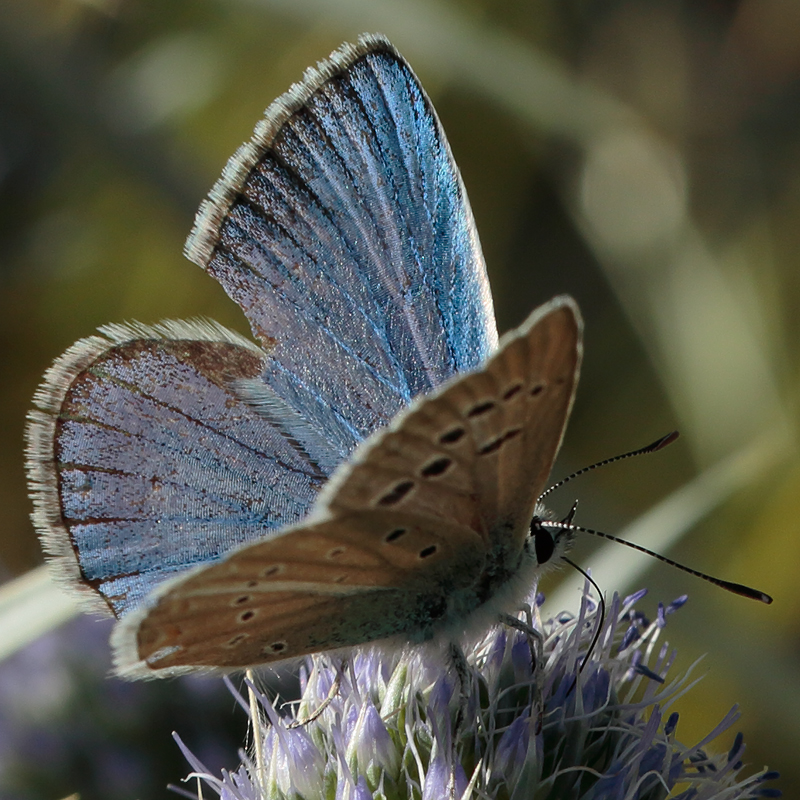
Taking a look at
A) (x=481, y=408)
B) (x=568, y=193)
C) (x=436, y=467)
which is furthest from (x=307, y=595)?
(x=568, y=193)

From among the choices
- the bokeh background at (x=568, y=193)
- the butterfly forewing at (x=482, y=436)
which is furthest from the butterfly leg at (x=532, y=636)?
the bokeh background at (x=568, y=193)

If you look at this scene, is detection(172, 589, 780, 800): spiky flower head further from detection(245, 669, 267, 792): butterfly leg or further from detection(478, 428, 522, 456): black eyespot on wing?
detection(478, 428, 522, 456): black eyespot on wing

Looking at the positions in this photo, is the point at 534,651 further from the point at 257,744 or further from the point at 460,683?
the point at 257,744

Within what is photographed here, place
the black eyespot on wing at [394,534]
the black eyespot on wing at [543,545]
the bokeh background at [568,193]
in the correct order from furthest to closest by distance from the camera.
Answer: the bokeh background at [568,193] → the black eyespot on wing at [543,545] → the black eyespot on wing at [394,534]

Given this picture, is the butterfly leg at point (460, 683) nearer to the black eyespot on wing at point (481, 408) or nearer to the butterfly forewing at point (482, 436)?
the butterfly forewing at point (482, 436)

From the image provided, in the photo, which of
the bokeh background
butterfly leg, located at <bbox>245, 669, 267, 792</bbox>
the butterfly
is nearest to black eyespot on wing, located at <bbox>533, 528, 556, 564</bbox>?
the butterfly
